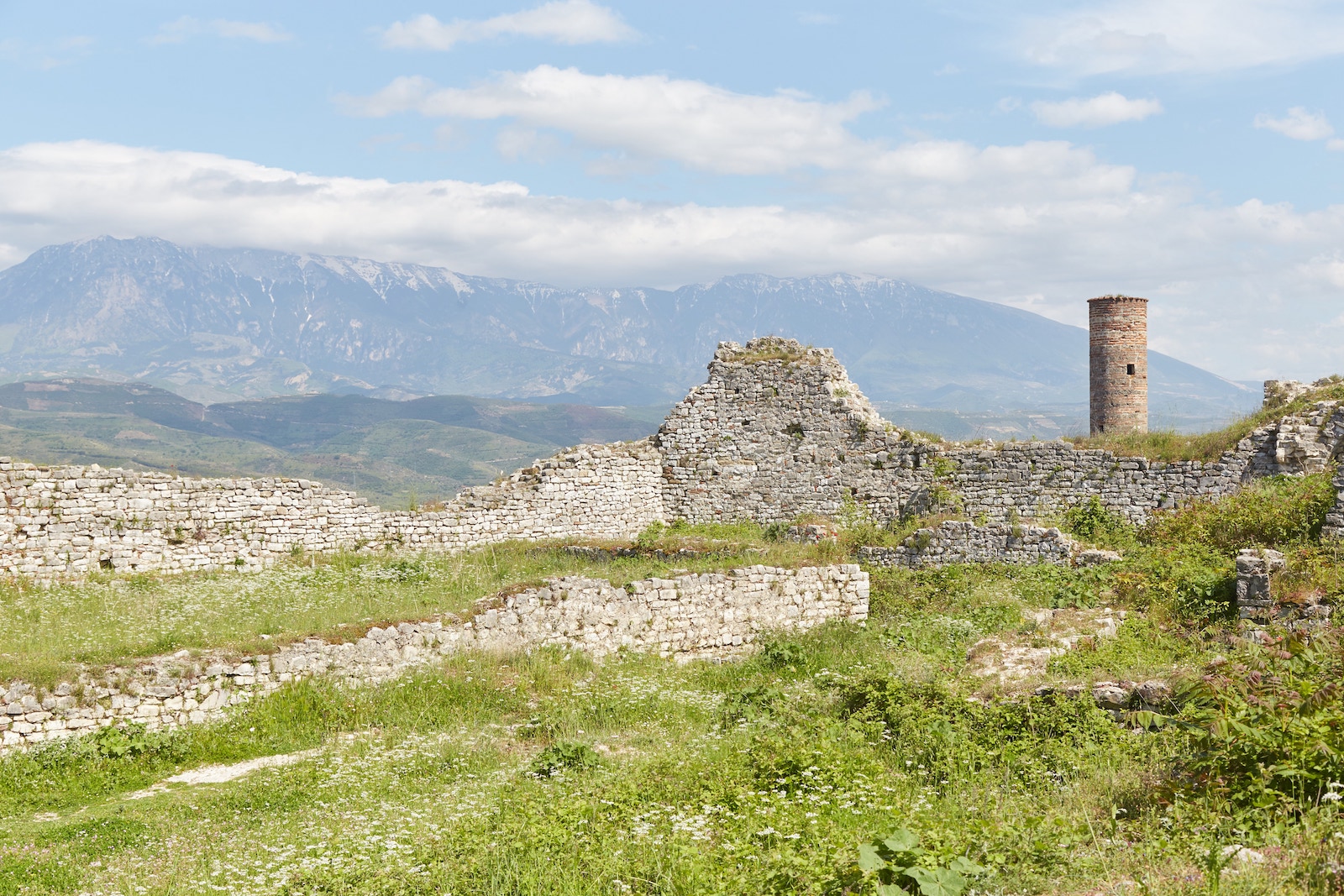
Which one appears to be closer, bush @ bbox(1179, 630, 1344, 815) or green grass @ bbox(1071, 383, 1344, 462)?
bush @ bbox(1179, 630, 1344, 815)

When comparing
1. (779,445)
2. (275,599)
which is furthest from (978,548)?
(275,599)

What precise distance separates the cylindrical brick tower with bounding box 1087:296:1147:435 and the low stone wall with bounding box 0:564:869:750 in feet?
34.0

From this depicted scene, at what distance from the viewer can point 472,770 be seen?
423 inches

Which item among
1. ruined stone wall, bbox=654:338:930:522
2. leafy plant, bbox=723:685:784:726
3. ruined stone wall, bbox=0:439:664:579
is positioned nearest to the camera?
leafy plant, bbox=723:685:784:726

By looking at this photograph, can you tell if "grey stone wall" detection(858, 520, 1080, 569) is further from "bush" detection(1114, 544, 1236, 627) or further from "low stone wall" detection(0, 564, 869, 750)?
"low stone wall" detection(0, 564, 869, 750)

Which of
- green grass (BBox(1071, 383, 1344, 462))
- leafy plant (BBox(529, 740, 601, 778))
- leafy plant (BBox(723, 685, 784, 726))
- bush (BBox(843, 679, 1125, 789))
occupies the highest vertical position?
green grass (BBox(1071, 383, 1344, 462))

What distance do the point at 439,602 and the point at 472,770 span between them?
5.96 m

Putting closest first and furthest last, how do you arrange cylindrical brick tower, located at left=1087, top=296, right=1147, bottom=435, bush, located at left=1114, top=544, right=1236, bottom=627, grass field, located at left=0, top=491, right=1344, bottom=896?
grass field, located at left=0, top=491, right=1344, bottom=896 → bush, located at left=1114, top=544, right=1236, bottom=627 → cylindrical brick tower, located at left=1087, top=296, right=1147, bottom=435

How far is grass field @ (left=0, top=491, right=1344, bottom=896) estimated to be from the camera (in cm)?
680

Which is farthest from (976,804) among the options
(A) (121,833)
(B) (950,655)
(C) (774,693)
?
(A) (121,833)

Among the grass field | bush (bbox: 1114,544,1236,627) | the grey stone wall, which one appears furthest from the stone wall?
the grass field

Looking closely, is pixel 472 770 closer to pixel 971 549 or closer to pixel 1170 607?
pixel 1170 607

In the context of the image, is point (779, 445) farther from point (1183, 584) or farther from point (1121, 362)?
point (1183, 584)

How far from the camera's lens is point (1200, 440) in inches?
840
